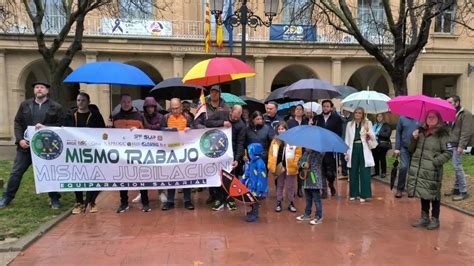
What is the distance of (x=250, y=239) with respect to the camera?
5.43 meters

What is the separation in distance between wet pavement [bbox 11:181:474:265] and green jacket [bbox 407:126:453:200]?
599mm

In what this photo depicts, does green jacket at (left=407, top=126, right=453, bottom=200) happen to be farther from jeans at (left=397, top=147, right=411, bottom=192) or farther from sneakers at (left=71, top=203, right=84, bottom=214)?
sneakers at (left=71, top=203, right=84, bottom=214)

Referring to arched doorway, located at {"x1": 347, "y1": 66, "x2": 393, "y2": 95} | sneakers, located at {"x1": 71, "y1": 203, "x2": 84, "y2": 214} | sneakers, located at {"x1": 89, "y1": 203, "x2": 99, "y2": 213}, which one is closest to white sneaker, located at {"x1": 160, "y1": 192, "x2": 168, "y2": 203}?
sneakers, located at {"x1": 89, "y1": 203, "x2": 99, "y2": 213}

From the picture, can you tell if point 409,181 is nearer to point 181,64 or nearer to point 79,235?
point 79,235

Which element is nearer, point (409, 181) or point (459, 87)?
point (409, 181)

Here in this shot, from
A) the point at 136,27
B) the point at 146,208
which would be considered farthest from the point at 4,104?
the point at 146,208

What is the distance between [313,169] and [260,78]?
15.6 meters

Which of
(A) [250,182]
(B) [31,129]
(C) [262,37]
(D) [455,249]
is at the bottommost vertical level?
(D) [455,249]

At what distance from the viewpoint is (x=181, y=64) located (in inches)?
818

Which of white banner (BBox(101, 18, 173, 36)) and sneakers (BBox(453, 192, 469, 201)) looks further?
white banner (BBox(101, 18, 173, 36))

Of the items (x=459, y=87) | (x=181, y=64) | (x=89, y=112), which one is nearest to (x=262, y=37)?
(x=181, y=64)

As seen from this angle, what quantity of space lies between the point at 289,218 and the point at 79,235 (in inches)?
123

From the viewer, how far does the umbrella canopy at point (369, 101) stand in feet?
28.5

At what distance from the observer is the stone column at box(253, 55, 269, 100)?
21.2 metres
